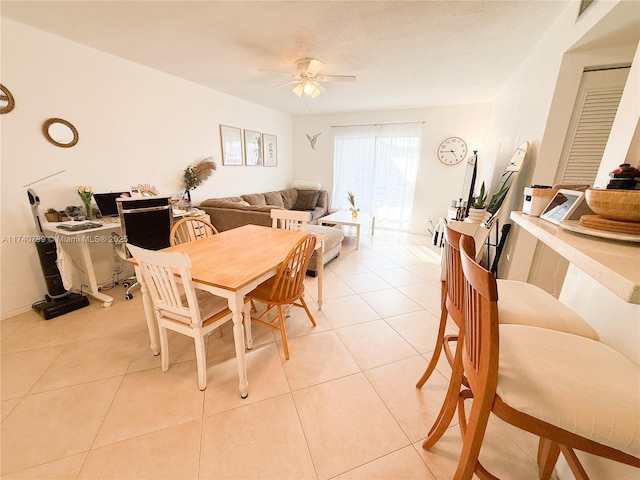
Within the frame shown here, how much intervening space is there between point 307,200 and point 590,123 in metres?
4.36

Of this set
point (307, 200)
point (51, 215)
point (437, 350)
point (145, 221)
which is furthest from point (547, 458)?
point (307, 200)

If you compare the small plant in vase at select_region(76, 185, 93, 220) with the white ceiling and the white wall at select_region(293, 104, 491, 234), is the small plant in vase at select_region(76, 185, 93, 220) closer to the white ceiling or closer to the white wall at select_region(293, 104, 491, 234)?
the white ceiling

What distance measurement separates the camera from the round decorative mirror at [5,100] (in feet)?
6.44

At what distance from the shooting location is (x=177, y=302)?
136 cm

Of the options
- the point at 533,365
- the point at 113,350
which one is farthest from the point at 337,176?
the point at 533,365

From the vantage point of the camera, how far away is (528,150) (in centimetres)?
222

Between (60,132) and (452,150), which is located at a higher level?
(452,150)

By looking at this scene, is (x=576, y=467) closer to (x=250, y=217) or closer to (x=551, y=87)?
(x=551, y=87)

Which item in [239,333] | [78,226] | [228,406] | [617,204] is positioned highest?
[617,204]

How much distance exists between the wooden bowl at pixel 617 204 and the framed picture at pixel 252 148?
15.3 feet

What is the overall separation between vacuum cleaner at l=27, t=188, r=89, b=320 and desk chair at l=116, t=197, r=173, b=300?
421 mm

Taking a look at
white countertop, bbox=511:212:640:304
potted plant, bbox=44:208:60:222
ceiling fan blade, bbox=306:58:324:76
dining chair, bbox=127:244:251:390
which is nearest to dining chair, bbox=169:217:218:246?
dining chair, bbox=127:244:251:390

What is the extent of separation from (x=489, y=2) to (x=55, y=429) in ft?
12.5

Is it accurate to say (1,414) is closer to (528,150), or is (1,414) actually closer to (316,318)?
(316,318)
